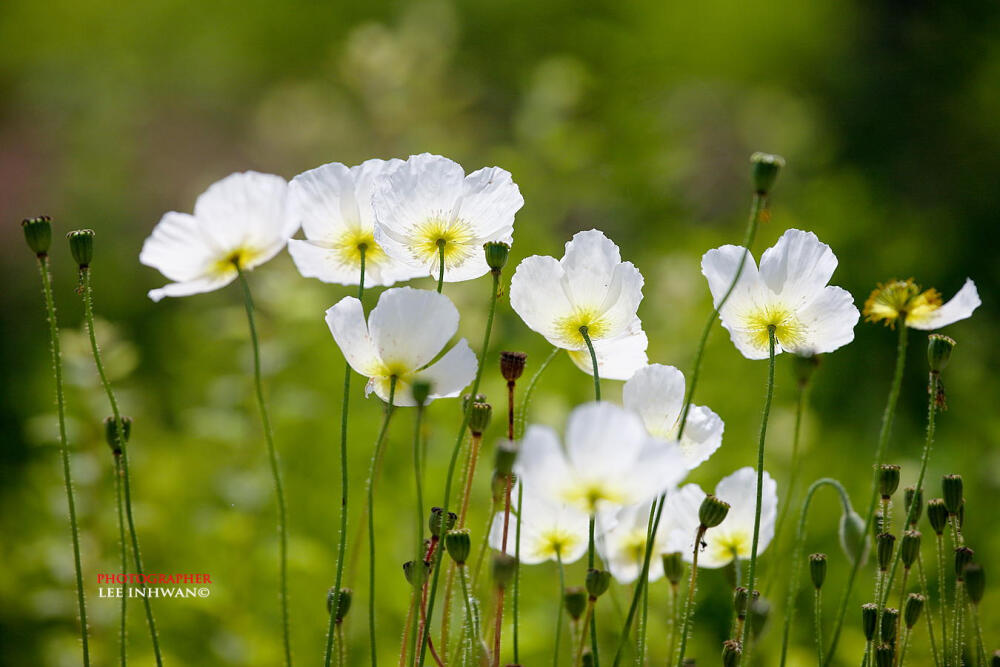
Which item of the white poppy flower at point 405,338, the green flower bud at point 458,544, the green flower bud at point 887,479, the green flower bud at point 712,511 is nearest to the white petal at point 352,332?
the white poppy flower at point 405,338

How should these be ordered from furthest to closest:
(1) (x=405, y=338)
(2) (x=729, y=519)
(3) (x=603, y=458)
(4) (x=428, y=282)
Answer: (4) (x=428, y=282) → (2) (x=729, y=519) → (1) (x=405, y=338) → (3) (x=603, y=458)

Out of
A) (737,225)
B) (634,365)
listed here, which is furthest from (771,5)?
(634,365)

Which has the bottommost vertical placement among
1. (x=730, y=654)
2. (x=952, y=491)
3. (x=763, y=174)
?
(x=730, y=654)

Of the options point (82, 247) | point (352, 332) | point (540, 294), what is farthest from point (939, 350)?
point (82, 247)

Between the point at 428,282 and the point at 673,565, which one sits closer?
the point at 673,565

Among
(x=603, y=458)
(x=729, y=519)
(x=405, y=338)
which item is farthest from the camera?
(x=729, y=519)

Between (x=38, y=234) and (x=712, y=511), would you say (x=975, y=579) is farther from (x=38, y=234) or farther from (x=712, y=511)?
(x=38, y=234)

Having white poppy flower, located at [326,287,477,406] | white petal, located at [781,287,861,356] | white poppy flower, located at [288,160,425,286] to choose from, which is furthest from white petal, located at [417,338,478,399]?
white petal, located at [781,287,861,356]
